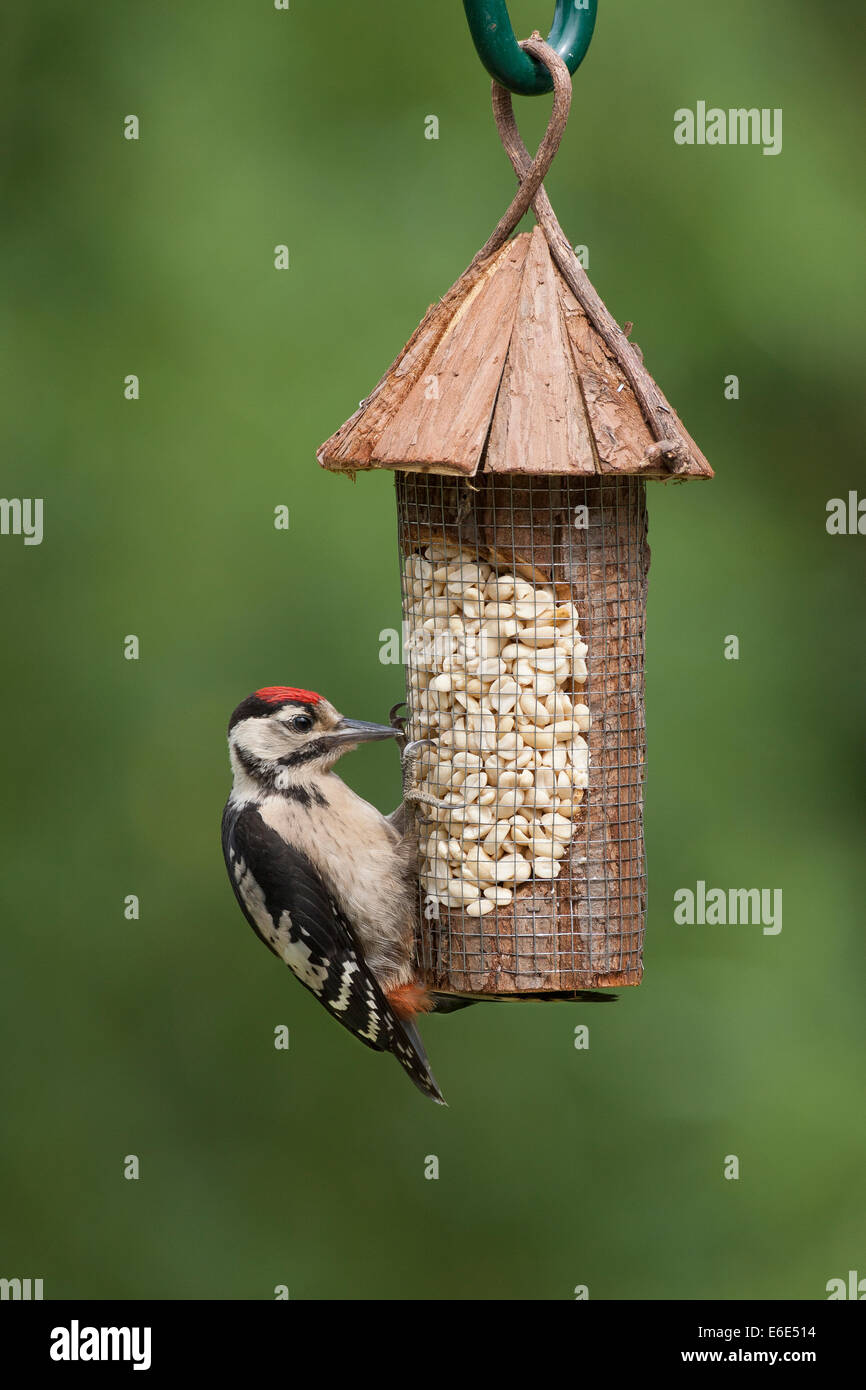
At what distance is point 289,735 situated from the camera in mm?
3633

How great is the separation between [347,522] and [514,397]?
9.35 feet

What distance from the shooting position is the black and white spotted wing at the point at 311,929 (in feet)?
11.7

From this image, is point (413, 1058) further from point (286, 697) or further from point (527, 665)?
point (527, 665)

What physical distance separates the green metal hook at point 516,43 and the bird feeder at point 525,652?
0.56ft

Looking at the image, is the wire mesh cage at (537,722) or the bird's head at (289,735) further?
the bird's head at (289,735)

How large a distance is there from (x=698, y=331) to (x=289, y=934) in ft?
11.0

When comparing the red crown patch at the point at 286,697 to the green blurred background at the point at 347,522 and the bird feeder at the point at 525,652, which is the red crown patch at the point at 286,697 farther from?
the green blurred background at the point at 347,522

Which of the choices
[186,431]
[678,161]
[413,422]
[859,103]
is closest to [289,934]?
[413,422]

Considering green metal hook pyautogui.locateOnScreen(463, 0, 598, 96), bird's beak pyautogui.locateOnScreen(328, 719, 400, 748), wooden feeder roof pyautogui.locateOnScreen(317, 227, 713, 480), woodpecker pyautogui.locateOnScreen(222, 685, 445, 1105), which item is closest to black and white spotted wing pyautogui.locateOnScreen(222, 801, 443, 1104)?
woodpecker pyautogui.locateOnScreen(222, 685, 445, 1105)

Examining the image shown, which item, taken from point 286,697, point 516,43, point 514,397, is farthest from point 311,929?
point 516,43

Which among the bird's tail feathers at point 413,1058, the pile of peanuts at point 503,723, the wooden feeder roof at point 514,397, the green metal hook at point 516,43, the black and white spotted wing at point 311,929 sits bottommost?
the bird's tail feathers at point 413,1058

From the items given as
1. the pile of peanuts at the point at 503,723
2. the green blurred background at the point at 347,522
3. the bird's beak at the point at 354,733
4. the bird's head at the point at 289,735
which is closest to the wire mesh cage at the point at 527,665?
the pile of peanuts at the point at 503,723

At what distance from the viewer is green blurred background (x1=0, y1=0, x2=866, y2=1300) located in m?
5.99

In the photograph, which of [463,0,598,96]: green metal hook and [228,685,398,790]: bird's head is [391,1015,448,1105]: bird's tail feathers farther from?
[463,0,598,96]: green metal hook
